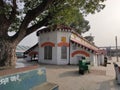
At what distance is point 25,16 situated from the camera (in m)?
13.5

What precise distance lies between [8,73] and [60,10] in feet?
34.6

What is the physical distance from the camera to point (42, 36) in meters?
26.8

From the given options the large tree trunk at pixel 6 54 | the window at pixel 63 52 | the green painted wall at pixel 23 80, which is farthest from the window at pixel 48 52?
the green painted wall at pixel 23 80

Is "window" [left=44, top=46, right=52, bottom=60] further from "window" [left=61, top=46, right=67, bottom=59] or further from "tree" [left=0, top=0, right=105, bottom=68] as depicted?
"tree" [left=0, top=0, right=105, bottom=68]

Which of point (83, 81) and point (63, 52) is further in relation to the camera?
point (63, 52)

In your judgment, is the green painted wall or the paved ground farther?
the paved ground

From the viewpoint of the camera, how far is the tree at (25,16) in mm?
12266

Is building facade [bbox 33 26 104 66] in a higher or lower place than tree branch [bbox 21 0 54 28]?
lower

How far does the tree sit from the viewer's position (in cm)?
1227

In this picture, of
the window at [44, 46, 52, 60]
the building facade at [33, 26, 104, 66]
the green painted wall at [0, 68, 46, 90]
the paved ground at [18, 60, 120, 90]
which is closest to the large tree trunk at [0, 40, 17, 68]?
the paved ground at [18, 60, 120, 90]

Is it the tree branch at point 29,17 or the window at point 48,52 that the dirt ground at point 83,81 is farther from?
the window at point 48,52

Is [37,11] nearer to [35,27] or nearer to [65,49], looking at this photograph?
[35,27]

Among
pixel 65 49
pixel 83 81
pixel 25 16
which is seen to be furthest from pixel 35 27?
pixel 65 49

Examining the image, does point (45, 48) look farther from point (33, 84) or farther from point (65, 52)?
point (33, 84)
